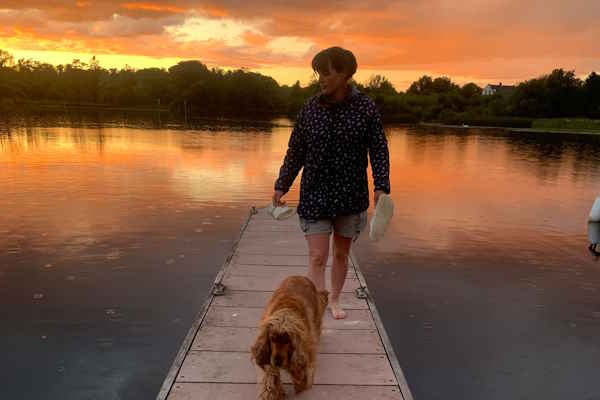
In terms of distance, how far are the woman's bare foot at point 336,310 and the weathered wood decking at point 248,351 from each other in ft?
0.20

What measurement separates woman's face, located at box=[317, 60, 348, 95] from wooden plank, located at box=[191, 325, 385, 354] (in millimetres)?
2420

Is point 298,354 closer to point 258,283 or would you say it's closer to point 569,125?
point 258,283

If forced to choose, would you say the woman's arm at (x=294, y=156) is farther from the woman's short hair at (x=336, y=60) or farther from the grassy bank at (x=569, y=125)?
the grassy bank at (x=569, y=125)

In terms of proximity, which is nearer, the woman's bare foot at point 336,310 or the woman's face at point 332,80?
the woman's face at point 332,80

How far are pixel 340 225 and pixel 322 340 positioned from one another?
1.21 m

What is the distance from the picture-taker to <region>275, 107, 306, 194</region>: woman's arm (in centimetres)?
379

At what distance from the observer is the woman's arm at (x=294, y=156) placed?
379 centimetres

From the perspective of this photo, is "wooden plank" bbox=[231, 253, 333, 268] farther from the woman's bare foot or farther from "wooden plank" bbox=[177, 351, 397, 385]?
"wooden plank" bbox=[177, 351, 397, 385]

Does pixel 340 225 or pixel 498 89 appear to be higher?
pixel 498 89

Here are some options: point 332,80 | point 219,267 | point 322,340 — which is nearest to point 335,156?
point 332,80

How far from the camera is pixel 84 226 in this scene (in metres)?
9.89

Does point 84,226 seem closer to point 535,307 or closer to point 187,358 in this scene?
point 187,358

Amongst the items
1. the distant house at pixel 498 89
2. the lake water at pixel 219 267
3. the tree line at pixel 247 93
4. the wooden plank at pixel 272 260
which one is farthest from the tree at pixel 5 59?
the distant house at pixel 498 89

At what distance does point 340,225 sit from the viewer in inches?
153
